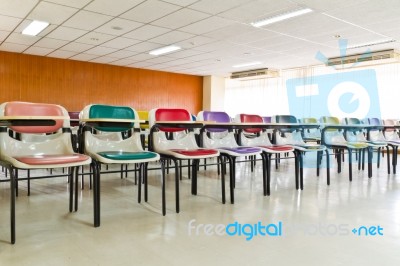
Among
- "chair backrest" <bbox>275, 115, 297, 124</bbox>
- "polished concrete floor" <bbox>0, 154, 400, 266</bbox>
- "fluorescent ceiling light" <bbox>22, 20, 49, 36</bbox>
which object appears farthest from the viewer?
"fluorescent ceiling light" <bbox>22, 20, 49, 36</bbox>

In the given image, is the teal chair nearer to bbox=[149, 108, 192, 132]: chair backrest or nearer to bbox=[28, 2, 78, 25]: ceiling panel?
bbox=[149, 108, 192, 132]: chair backrest

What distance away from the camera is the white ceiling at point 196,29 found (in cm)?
525

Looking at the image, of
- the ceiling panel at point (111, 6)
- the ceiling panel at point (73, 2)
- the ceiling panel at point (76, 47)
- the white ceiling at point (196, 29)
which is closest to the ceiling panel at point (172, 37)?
the white ceiling at point (196, 29)

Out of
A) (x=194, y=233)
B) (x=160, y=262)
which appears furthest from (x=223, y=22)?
(x=160, y=262)

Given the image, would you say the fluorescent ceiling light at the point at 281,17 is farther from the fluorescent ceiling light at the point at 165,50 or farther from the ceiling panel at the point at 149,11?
the fluorescent ceiling light at the point at 165,50

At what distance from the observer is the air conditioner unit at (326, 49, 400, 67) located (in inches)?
313

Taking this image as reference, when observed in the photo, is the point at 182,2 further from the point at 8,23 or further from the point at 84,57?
the point at 84,57

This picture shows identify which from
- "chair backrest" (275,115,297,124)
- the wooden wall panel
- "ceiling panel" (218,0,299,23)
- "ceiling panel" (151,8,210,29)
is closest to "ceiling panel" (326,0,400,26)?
"ceiling panel" (218,0,299,23)

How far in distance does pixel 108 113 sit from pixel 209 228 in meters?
1.37

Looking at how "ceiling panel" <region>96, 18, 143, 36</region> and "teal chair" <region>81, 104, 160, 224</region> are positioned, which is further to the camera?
"ceiling panel" <region>96, 18, 143, 36</region>

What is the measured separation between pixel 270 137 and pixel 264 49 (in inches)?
177

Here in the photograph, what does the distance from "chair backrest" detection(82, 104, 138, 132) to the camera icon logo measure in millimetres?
7658

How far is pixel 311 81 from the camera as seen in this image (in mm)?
10641

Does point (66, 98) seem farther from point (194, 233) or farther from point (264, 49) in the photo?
point (194, 233)
